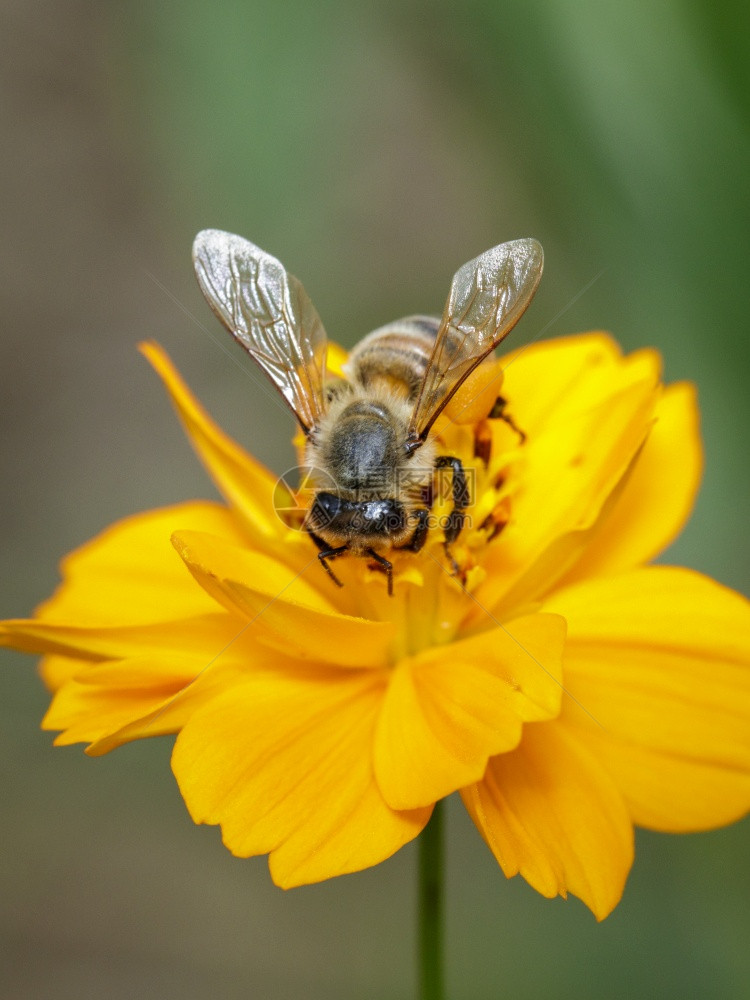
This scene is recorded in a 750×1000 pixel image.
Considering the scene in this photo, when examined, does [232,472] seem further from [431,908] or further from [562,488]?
[431,908]

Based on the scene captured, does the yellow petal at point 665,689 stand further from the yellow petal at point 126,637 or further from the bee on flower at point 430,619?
the yellow petal at point 126,637

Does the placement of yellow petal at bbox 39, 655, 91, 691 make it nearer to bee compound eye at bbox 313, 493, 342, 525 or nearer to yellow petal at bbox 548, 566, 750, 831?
bee compound eye at bbox 313, 493, 342, 525

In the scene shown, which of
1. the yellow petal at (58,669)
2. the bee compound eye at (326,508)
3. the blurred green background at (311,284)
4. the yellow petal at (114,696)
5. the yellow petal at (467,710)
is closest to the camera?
the yellow petal at (467,710)

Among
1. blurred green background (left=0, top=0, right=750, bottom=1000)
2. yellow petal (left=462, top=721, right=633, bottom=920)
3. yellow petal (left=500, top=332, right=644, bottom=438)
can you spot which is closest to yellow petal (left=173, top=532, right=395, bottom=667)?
yellow petal (left=462, top=721, right=633, bottom=920)

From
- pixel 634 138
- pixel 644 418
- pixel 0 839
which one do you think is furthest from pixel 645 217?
pixel 0 839

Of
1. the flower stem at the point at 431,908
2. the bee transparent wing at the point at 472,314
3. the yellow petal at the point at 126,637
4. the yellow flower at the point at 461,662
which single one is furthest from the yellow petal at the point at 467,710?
the bee transparent wing at the point at 472,314

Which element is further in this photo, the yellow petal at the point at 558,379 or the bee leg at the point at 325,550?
the yellow petal at the point at 558,379

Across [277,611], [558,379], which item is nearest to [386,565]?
[277,611]
